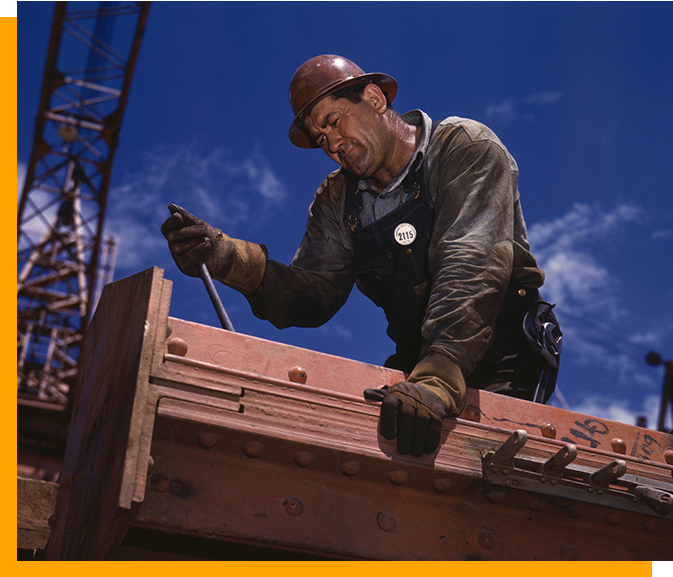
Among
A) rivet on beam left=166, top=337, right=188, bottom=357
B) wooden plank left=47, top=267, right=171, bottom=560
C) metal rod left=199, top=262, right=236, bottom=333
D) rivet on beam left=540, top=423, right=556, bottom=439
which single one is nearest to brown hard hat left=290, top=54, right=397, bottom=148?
metal rod left=199, top=262, right=236, bottom=333

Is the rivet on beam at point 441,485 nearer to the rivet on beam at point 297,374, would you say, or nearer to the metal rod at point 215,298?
the rivet on beam at point 297,374

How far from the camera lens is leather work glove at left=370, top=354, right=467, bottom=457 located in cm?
291

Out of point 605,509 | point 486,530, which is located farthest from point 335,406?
point 605,509

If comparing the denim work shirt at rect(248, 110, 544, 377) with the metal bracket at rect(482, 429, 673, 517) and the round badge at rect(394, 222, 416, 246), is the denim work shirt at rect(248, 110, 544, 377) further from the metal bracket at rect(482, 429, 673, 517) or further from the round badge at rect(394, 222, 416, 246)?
the metal bracket at rect(482, 429, 673, 517)

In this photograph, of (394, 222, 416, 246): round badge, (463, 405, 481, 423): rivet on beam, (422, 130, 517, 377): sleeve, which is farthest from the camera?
(394, 222, 416, 246): round badge

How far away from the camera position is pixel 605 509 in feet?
10.6

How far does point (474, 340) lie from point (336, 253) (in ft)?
4.76

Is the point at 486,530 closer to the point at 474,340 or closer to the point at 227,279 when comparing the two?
the point at 474,340

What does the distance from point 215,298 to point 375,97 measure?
1.61 metres

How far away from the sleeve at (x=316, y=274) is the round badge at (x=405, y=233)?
1.55 ft

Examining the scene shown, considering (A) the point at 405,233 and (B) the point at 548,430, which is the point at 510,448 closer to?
(B) the point at 548,430

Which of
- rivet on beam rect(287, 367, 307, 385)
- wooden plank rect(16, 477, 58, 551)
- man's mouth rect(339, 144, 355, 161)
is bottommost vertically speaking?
wooden plank rect(16, 477, 58, 551)

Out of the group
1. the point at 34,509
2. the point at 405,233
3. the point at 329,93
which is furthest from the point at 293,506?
the point at 329,93

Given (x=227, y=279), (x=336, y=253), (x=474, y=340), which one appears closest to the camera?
(x=474, y=340)
